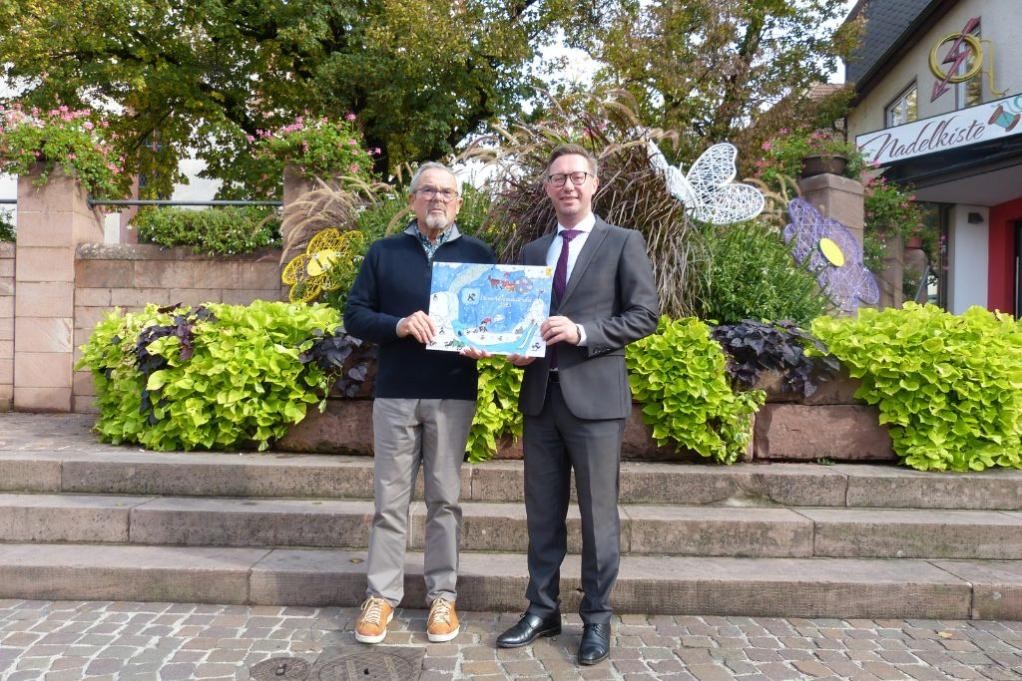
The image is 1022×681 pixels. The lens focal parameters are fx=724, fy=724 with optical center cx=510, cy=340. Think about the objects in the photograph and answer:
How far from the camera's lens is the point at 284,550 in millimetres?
4023

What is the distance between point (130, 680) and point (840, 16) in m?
18.8

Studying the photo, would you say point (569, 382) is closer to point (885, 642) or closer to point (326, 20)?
point (885, 642)

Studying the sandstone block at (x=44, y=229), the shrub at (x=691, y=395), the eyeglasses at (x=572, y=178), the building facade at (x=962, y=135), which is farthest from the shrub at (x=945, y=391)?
the building facade at (x=962, y=135)

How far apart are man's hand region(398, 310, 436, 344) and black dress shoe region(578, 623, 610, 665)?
141cm

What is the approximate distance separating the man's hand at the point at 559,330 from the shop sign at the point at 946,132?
9.55 m

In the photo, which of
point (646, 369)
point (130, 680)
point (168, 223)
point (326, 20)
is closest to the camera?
point (130, 680)

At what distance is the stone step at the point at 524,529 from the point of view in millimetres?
4023

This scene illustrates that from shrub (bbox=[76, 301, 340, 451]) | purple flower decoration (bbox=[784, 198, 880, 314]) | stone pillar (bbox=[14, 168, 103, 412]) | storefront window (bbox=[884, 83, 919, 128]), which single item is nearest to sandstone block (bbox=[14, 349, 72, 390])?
stone pillar (bbox=[14, 168, 103, 412])

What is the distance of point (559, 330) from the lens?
2.85 meters

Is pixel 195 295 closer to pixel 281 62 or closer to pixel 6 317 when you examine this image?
pixel 6 317

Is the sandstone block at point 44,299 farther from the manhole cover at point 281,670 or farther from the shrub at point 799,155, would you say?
the shrub at point 799,155

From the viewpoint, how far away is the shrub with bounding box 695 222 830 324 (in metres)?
5.29

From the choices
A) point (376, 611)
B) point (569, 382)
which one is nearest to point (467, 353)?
point (569, 382)

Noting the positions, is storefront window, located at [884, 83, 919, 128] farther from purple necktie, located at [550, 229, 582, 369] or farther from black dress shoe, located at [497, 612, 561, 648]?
black dress shoe, located at [497, 612, 561, 648]
